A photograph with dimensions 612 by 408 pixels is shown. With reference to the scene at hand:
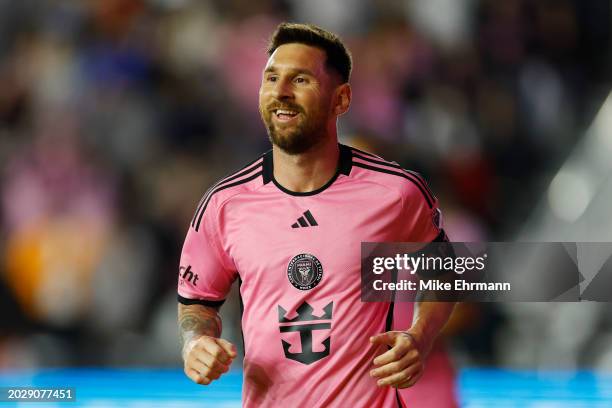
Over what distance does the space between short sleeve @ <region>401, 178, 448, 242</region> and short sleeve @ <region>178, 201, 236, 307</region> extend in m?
0.52

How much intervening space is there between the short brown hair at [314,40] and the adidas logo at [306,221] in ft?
1.39

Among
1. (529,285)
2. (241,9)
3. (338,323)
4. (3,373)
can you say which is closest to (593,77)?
(529,285)

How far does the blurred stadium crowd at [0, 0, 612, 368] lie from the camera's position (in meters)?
4.56

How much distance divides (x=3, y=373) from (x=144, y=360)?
72 centimetres

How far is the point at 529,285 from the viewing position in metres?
3.73

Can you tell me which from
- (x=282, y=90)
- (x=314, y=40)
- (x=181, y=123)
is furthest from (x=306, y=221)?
(x=181, y=123)

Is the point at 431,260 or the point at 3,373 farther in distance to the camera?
the point at 3,373

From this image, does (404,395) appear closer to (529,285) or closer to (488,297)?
(488,297)

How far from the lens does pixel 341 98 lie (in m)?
2.55

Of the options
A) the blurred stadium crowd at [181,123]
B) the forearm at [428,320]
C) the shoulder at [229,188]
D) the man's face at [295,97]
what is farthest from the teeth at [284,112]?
the blurred stadium crowd at [181,123]

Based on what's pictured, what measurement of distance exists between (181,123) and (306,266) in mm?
2770

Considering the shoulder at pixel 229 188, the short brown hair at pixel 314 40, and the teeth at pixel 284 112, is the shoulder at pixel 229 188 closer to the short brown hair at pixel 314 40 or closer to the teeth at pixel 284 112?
the teeth at pixel 284 112

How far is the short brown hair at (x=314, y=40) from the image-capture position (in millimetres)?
2475

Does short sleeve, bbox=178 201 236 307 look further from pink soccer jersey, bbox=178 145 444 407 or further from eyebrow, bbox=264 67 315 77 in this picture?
eyebrow, bbox=264 67 315 77
